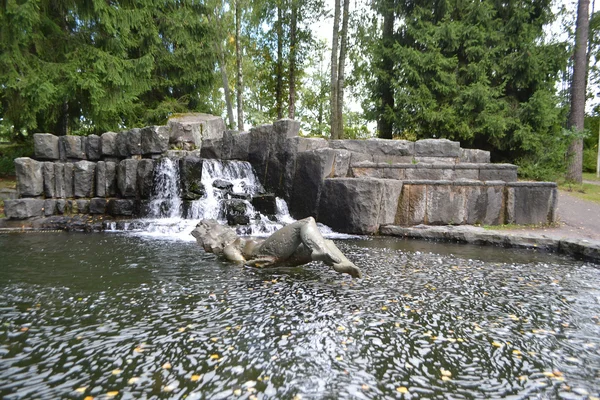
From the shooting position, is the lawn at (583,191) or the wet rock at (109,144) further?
the lawn at (583,191)

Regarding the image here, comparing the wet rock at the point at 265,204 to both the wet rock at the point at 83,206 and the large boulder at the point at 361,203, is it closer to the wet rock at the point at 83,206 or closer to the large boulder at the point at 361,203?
the large boulder at the point at 361,203

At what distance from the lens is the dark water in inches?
120

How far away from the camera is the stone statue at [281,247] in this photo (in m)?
5.46

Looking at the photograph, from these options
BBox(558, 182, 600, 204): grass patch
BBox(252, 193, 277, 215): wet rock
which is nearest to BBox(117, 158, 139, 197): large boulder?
BBox(252, 193, 277, 215): wet rock

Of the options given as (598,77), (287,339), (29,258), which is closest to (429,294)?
(287,339)

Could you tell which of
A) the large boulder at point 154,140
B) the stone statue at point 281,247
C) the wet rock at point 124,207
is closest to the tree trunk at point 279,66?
the large boulder at point 154,140

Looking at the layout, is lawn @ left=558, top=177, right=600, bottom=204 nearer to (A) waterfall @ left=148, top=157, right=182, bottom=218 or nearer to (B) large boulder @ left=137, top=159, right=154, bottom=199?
(A) waterfall @ left=148, top=157, right=182, bottom=218

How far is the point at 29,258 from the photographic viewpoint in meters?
7.08

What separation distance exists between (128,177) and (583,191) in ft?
56.2

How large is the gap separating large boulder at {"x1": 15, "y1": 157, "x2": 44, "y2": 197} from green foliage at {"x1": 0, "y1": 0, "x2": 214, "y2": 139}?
233cm

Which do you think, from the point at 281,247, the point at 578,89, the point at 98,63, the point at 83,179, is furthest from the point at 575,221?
the point at 98,63

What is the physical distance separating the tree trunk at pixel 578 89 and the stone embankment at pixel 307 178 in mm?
6176

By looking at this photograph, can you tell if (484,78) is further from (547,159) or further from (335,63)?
(335,63)

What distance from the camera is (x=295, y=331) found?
3979mm
